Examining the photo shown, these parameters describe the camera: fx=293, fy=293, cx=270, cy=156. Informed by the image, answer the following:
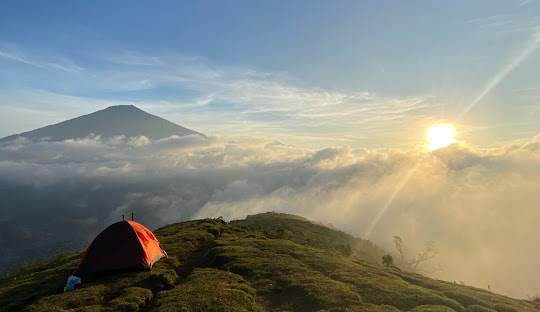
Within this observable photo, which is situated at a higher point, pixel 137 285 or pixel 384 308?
pixel 384 308

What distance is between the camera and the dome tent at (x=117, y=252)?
31.5 metres

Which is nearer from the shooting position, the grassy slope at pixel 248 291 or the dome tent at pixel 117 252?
the grassy slope at pixel 248 291

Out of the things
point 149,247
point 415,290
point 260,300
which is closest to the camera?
point 260,300

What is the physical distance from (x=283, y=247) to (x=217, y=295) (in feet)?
78.0

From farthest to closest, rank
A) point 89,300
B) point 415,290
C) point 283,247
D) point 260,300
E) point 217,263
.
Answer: point 283,247 < point 217,263 < point 415,290 < point 260,300 < point 89,300

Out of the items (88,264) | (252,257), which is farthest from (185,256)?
(88,264)

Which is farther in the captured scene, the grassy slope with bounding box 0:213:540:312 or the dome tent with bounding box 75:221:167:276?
the dome tent with bounding box 75:221:167:276

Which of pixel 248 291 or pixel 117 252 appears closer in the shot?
pixel 248 291

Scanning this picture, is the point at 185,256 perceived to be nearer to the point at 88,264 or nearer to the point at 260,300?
the point at 88,264

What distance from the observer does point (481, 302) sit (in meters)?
29.6

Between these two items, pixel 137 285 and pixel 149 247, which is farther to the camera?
pixel 149 247

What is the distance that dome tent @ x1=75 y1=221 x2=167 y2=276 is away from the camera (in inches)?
1240

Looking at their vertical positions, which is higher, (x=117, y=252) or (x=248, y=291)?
(x=117, y=252)

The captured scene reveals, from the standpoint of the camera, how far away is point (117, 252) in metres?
32.5
